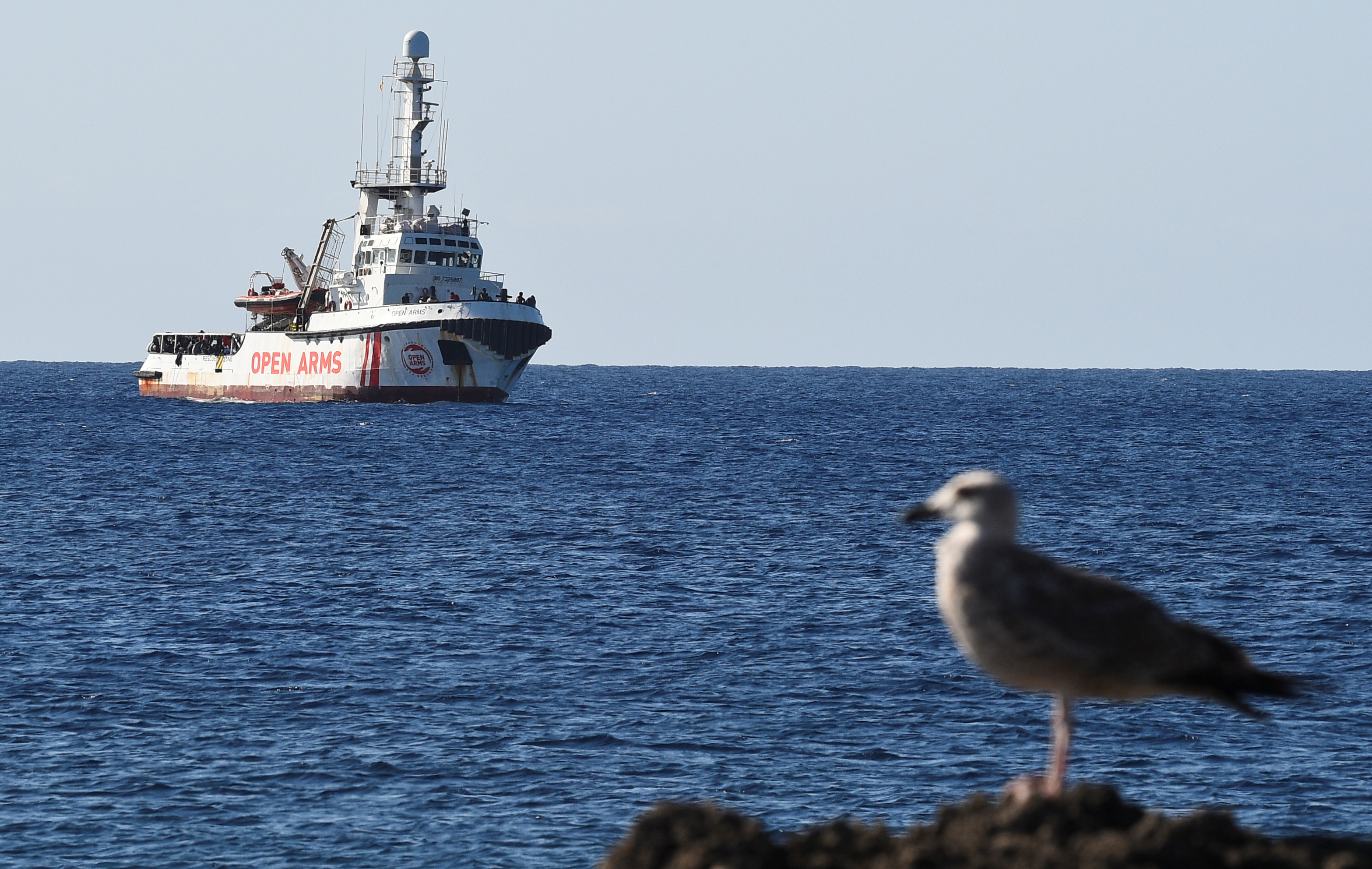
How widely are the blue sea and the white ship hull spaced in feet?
72.6

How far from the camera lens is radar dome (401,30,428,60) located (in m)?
125

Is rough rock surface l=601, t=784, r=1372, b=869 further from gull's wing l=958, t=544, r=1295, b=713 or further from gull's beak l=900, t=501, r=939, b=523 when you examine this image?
gull's beak l=900, t=501, r=939, b=523

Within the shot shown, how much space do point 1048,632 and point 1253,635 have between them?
3709 cm

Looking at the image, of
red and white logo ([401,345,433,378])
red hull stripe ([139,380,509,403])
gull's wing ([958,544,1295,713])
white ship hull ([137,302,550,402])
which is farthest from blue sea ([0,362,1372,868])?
red hull stripe ([139,380,509,403])

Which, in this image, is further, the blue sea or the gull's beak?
the blue sea

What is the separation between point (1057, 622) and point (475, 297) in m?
110

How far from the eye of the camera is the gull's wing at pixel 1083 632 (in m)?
8.31


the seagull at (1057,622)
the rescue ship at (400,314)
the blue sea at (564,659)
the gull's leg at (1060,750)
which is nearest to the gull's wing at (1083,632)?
the seagull at (1057,622)

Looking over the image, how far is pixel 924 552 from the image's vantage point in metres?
61.9

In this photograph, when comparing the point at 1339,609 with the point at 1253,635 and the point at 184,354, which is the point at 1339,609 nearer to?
the point at 1253,635

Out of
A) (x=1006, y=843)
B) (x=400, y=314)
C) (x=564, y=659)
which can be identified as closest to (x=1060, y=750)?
(x=1006, y=843)

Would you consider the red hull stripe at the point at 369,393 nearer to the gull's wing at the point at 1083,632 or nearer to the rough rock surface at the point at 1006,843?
the rough rock surface at the point at 1006,843

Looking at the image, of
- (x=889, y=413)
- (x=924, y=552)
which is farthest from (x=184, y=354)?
(x=924, y=552)

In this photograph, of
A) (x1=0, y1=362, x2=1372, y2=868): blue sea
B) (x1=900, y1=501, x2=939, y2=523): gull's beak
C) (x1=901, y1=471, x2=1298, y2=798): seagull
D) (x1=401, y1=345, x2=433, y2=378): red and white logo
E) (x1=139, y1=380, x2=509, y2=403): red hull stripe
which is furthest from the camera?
(x1=139, y1=380, x2=509, y2=403): red hull stripe
